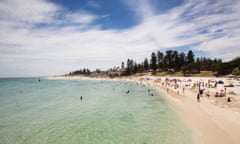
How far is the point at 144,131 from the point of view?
48.9ft

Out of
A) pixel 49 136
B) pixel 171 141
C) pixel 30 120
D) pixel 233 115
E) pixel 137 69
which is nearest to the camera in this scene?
pixel 171 141

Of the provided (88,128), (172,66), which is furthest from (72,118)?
(172,66)

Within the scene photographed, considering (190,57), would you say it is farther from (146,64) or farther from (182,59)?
(146,64)

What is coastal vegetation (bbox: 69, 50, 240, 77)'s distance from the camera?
217 feet

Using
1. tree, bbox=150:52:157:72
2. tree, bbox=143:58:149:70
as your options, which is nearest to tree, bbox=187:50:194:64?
tree, bbox=150:52:157:72

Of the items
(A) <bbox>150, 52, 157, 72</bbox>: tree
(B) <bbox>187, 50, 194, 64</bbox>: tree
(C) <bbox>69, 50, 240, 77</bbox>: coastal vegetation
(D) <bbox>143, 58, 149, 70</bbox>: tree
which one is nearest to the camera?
(C) <bbox>69, 50, 240, 77</bbox>: coastal vegetation

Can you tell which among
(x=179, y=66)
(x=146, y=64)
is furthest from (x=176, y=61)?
(x=146, y=64)

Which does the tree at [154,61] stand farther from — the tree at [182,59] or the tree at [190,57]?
the tree at [190,57]

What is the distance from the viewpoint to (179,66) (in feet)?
306

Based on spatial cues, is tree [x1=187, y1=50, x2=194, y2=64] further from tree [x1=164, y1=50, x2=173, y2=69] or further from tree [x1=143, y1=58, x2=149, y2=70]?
tree [x1=143, y1=58, x2=149, y2=70]

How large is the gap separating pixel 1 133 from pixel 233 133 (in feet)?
68.5

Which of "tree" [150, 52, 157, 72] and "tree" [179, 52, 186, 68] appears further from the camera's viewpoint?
"tree" [150, 52, 157, 72]

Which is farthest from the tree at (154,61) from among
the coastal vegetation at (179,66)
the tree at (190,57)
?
the tree at (190,57)

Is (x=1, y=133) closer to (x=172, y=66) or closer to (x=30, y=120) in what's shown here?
(x=30, y=120)
